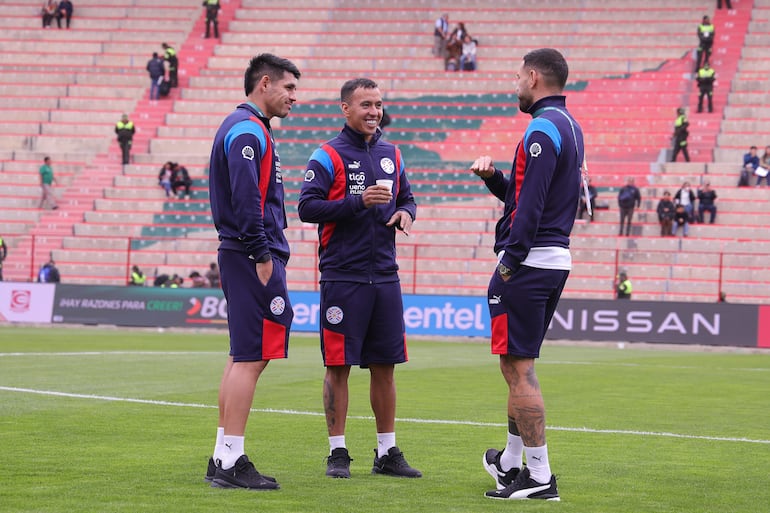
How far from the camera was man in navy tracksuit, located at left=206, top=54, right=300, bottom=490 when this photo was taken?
762 cm

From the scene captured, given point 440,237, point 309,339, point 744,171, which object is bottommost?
point 309,339

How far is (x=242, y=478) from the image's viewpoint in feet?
25.0

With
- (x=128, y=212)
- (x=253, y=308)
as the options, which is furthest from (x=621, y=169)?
(x=253, y=308)

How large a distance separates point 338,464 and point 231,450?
81 cm

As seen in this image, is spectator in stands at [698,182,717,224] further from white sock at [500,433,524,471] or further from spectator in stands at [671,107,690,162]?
white sock at [500,433,524,471]

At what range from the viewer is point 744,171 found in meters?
37.0

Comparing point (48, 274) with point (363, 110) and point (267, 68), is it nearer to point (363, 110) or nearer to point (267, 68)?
point (363, 110)

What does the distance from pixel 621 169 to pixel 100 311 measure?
15.9 metres

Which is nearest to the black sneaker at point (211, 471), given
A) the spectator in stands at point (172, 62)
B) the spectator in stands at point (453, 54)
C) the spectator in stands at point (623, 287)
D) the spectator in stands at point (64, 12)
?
the spectator in stands at point (623, 287)

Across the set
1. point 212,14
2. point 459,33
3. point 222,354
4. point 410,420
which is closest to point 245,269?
point 410,420

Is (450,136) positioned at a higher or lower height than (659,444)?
higher

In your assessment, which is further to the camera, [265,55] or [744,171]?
[744,171]

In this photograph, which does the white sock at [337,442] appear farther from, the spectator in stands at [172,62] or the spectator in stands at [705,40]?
the spectator in stands at [172,62]

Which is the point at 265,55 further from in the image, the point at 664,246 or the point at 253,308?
the point at 664,246
